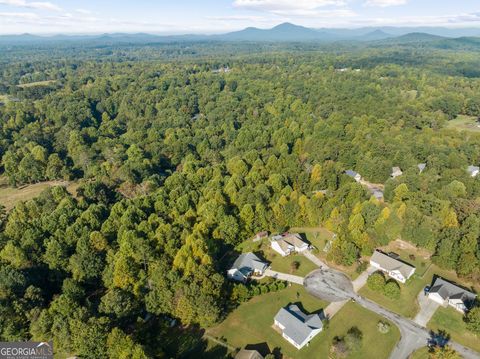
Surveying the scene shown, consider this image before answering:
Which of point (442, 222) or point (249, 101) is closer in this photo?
point (442, 222)

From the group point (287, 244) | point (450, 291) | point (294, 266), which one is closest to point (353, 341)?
point (294, 266)

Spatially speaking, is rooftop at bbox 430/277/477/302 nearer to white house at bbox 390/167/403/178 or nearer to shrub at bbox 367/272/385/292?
shrub at bbox 367/272/385/292

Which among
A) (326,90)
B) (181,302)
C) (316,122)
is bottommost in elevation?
(181,302)

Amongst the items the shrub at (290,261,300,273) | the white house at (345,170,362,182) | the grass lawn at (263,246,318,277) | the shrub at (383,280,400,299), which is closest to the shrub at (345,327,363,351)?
the shrub at (383,280,400,299)

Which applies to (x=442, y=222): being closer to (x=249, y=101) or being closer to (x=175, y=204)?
(x=175, y=204)

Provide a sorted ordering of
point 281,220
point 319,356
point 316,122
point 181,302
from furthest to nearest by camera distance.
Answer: point 316,122 → point 281,220 → point 181,302 → point 319,356

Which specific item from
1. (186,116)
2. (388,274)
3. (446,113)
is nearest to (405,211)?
(388,274)

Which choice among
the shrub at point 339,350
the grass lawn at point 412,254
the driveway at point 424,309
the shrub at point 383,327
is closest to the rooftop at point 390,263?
the grass lawn at point 412,254
